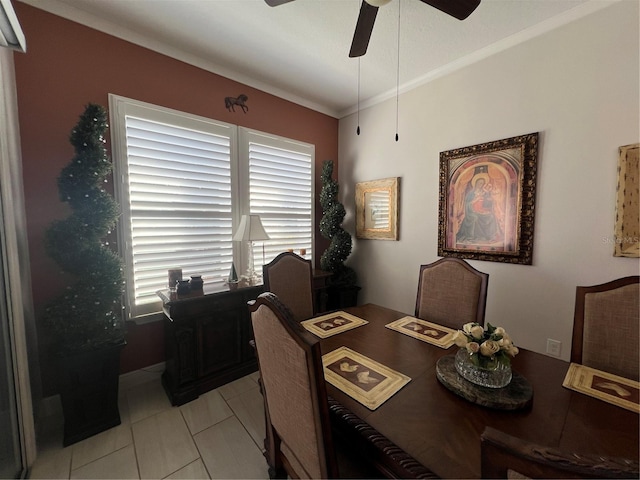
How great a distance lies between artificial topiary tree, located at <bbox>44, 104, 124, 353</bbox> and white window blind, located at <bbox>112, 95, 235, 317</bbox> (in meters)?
0.43

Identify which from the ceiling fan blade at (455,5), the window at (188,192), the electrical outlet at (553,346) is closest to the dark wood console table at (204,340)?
the window at (188,192)

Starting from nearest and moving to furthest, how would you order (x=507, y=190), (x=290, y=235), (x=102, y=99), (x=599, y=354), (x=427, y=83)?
(x=599, y=354)
(x=102, y=99)
(x=507, y=190)
(x=427, y=83)
(x=290, y=235)

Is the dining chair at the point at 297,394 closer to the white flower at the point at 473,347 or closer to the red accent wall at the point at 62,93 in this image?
the white flower at the point at 473,347

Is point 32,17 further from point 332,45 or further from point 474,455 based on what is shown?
point 474,455

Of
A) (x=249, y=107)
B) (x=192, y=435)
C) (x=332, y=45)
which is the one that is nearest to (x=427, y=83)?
(x=332, y=45)

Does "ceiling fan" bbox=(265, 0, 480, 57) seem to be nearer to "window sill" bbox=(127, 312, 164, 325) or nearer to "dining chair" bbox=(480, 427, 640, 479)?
"dining chair" bbox=(480, 427, 640, 479)

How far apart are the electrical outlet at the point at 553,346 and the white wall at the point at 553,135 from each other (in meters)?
0.04

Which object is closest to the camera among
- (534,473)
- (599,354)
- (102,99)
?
(534,473)

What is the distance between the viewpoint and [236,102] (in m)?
2.60

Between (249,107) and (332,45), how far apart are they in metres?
1.06

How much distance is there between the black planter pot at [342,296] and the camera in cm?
321

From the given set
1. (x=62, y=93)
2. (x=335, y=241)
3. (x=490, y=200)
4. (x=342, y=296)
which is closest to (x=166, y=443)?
(x=342, y=296)

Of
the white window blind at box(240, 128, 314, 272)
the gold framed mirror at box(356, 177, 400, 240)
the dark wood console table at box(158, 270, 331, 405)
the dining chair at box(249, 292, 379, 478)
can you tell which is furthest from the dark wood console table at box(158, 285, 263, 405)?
the gold framed mirror at box(356, 177, 400, 240)

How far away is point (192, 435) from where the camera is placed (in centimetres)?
166
